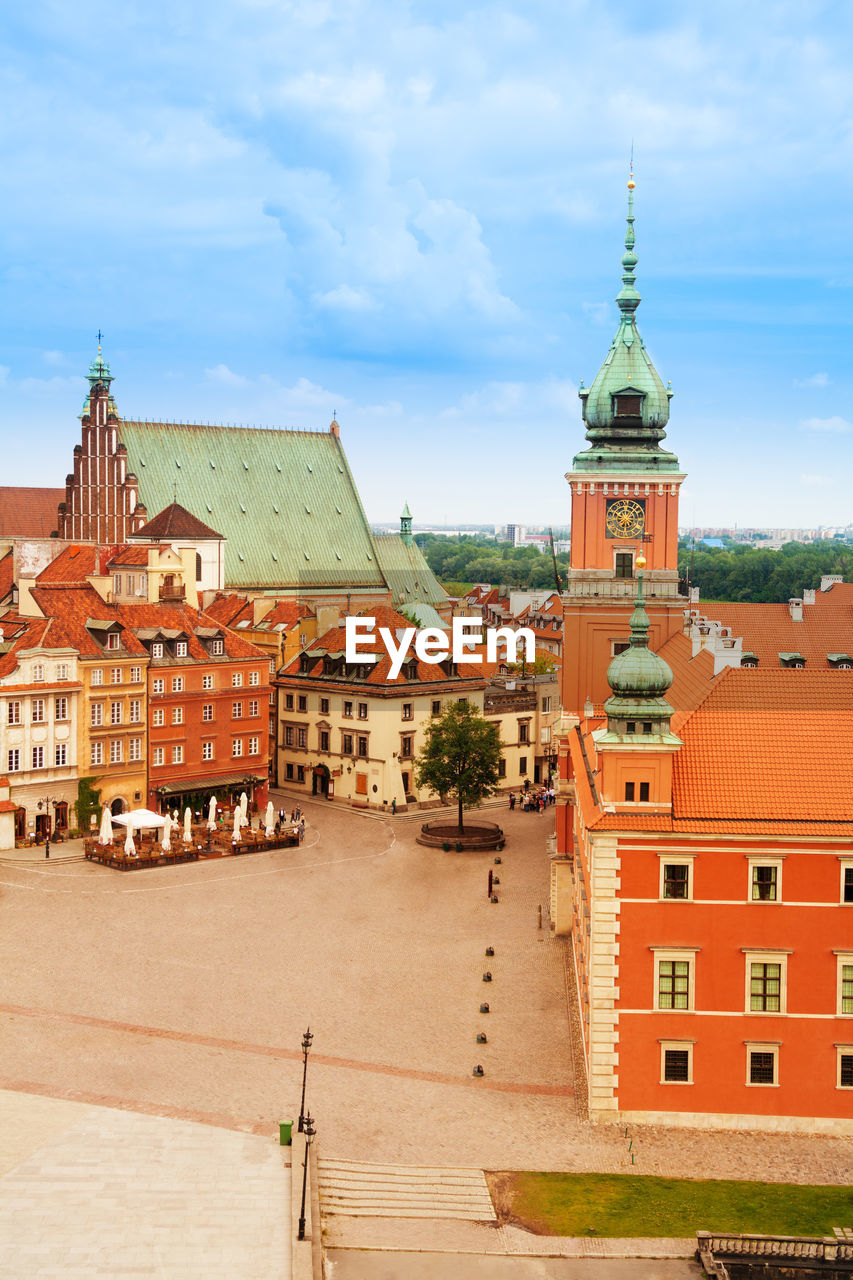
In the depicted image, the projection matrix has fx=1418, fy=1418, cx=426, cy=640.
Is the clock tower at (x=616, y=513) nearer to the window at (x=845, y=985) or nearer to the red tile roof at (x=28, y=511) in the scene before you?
the window at (x=845, y=985)

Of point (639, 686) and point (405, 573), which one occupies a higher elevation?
point (405, 573)

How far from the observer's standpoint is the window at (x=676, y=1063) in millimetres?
39812

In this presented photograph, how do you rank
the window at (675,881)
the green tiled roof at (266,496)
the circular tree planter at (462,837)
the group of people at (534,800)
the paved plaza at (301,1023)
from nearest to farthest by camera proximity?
1. the paved plaza at (301,1023)
2. the window at (675,881)
3. the circular tree planter at (462,837)
4. the group of people at (534,800)
5. the green tiled roof at (266,496)

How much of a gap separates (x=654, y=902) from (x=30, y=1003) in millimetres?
22342

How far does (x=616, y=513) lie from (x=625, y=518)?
0.48 m

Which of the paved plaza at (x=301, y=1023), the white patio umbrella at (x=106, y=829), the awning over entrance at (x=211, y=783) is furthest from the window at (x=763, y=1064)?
the awning over entrance at (x=211, y=783)

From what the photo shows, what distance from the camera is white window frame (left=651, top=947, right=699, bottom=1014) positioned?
3981cm

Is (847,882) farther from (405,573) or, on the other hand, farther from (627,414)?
(405,573)

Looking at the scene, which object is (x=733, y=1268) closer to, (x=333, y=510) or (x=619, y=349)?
(x=619, y=349)

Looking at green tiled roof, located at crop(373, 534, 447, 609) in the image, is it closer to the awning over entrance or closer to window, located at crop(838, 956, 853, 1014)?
the awning over entrance

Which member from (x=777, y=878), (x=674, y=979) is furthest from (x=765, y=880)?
(x=674, y=979)

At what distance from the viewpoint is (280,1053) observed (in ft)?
147

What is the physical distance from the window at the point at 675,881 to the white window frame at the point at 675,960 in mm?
1445

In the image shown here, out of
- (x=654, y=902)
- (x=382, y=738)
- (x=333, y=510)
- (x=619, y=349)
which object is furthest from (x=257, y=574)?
(x=654, y=902)
